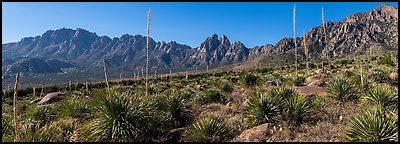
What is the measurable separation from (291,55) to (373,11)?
7868 cm

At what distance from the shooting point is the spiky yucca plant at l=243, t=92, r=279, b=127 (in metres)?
9.72

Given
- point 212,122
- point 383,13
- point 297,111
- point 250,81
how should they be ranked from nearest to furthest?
point 212,122 < point 297,111 < point 250,81 < point 383,13

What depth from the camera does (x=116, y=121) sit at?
8.44 meters

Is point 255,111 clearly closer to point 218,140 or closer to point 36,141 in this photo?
point 218,140

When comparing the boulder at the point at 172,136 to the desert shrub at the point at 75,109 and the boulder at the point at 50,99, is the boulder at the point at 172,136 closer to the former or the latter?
the desert shrub at the point at 75,109

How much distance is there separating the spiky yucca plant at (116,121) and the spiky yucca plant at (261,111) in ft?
11.0

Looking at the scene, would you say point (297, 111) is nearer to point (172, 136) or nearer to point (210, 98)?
point (172, 136)

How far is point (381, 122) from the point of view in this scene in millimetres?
7340

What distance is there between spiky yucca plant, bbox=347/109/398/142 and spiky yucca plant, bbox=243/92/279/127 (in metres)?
2.55

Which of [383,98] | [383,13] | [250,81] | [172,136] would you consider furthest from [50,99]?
[383,13]

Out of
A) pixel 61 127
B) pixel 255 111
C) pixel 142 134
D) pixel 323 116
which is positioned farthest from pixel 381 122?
pixel 61 127

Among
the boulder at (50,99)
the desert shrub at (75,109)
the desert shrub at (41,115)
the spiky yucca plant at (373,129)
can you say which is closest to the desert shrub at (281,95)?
the spiky yucca plant at (373,129)

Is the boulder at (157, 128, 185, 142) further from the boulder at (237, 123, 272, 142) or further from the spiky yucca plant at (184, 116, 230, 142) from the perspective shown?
the boulder at (237, 123, 272, 142)

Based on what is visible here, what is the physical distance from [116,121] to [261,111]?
4469 mm
